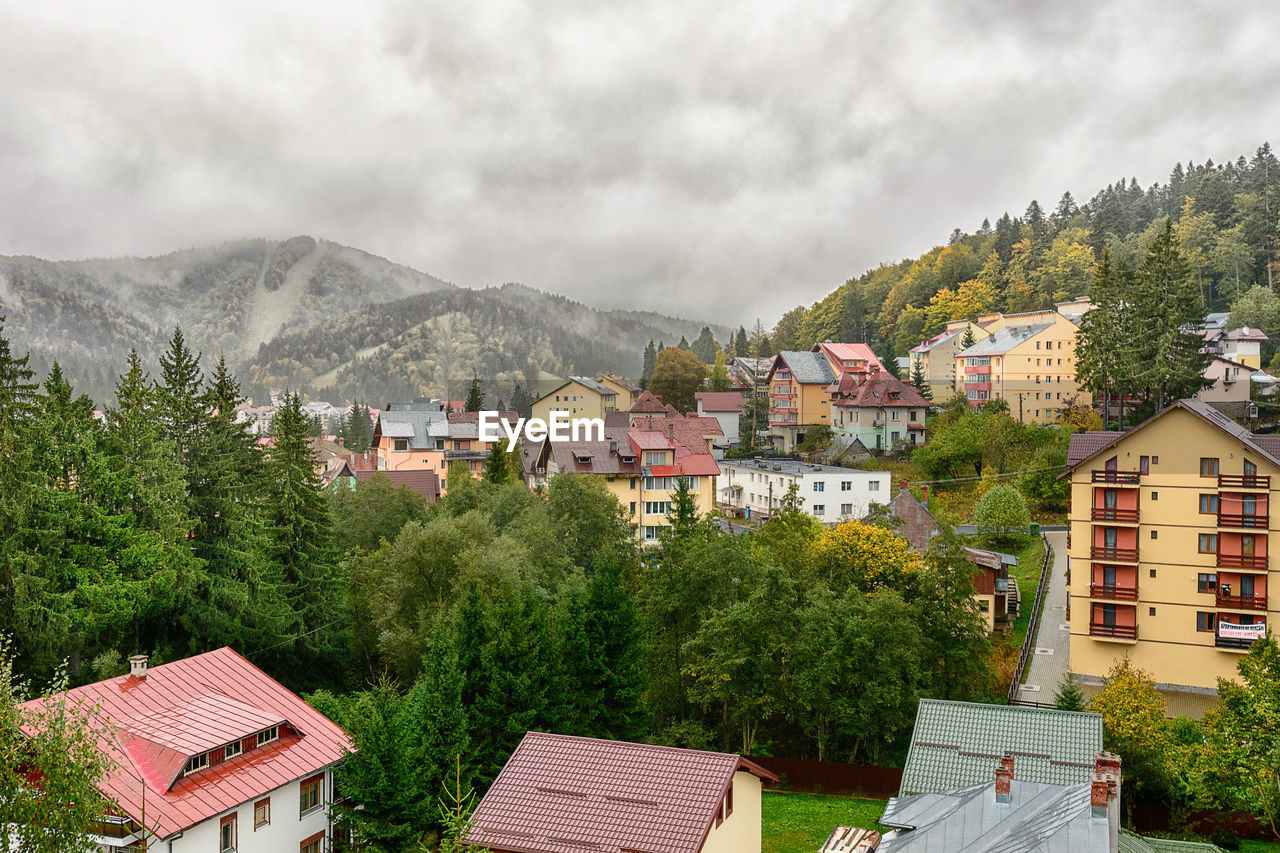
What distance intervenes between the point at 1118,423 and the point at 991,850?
5479 centimetres

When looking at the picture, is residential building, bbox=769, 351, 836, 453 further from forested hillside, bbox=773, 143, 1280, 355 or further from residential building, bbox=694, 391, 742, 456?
forested hillside, bbox=773, 143, 1280, 355

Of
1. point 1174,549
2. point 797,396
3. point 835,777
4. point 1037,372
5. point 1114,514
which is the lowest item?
point 835,777

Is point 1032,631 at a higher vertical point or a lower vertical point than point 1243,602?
lower

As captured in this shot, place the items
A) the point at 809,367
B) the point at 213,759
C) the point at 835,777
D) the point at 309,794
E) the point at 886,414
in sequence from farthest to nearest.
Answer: the point at 809,367 → the point at 886,414 → the point at 835,777 → the point at 309,794 → the point at 213,759

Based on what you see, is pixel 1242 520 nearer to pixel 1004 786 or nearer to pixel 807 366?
pixel 1004 786

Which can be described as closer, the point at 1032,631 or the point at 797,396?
the point at 1032,631


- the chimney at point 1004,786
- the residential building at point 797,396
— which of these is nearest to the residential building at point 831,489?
the residential building at point 797,396

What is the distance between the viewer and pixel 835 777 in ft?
112

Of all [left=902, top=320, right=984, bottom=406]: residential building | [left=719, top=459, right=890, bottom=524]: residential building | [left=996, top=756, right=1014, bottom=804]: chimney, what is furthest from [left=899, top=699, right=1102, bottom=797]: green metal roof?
[left=902, top=320, right=984, bottom=406]: residential building

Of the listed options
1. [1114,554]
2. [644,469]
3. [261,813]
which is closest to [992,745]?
[1114,554]

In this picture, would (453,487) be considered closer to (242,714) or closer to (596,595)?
(596,595)

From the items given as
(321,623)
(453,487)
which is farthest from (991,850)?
(453,487)

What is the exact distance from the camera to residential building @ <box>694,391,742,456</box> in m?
108

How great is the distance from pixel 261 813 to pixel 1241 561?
36.6 m
